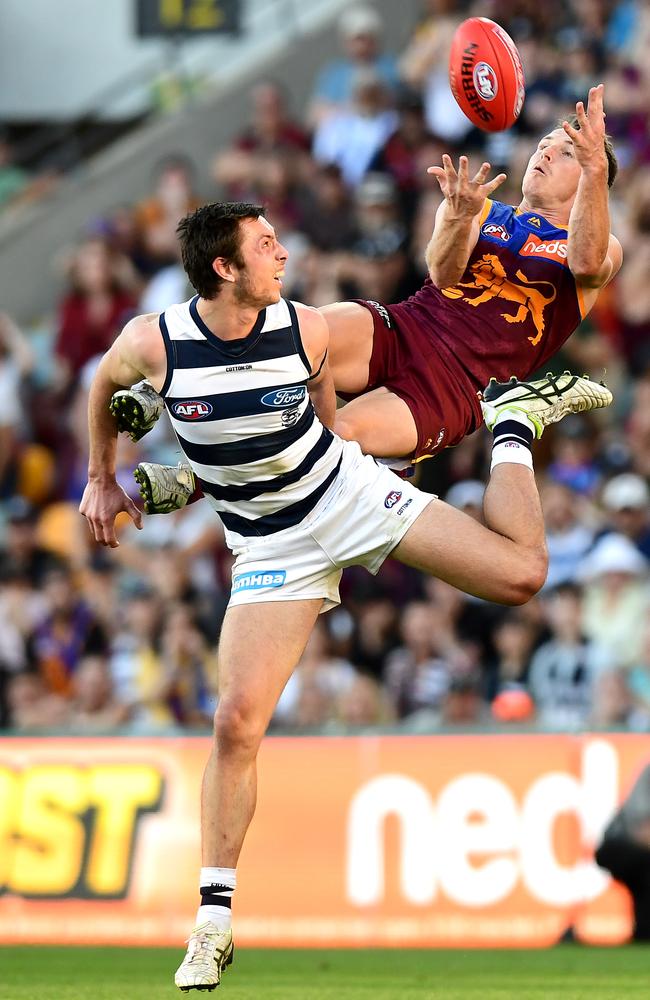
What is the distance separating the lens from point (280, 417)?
7.19 meters

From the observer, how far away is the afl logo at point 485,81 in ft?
26.0

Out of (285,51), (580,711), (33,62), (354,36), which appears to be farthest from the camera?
(33,62)

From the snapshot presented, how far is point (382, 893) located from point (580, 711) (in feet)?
5.69

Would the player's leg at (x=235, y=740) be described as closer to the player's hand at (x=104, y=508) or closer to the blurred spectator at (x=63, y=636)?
the player's hand at (x=104, y=508)

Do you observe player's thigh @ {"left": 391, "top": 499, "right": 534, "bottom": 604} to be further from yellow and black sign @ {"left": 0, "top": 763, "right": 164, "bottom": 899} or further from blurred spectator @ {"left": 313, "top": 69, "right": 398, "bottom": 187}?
blurred spectator @ {"left": 313, "top": 69, "right": 398, "bottom": 187}

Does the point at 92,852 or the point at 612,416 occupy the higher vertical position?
the point at 612,416

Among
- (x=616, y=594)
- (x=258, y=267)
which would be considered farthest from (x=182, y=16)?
(x=258, y=267)

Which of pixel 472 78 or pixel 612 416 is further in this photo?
pixel 612 416

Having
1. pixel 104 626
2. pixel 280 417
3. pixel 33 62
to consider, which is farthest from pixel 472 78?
pixel 33 62

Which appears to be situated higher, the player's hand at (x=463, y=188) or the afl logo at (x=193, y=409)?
the player's hand at (x=463, y=188)

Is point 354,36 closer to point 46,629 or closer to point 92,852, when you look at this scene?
point 46,629

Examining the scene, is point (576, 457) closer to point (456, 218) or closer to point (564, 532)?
point (564, 532)

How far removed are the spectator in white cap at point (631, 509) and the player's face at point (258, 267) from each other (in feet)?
17.7

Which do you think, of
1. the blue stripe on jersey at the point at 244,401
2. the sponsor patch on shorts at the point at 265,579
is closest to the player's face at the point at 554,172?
the blue stripe on jersey at the point at 244,401
